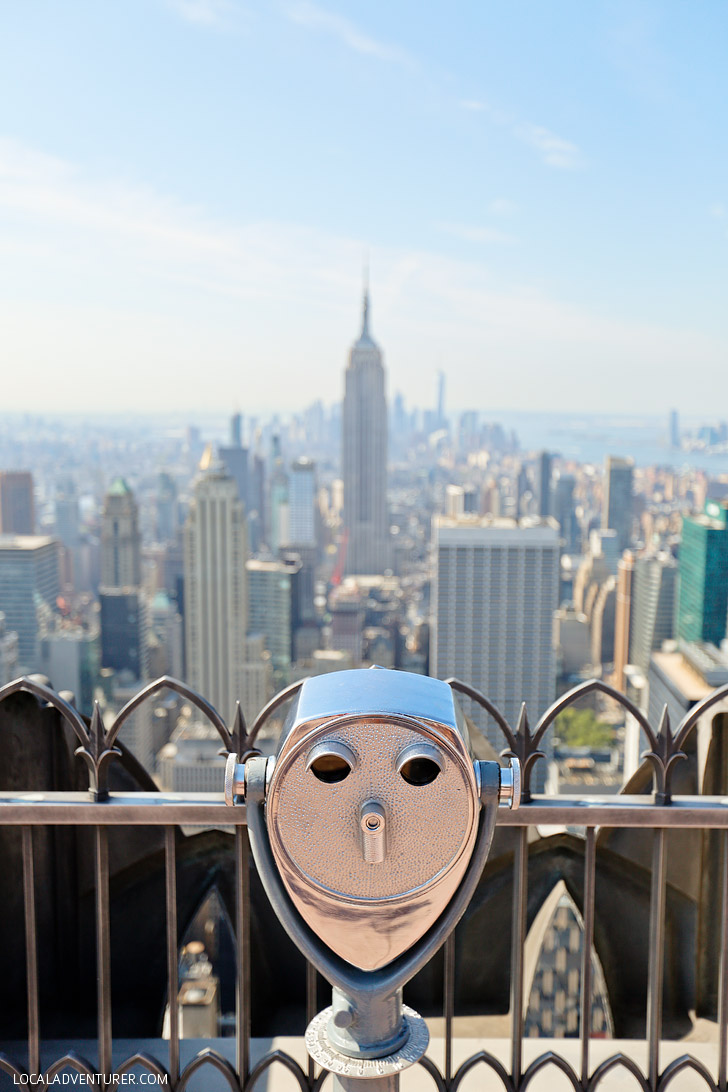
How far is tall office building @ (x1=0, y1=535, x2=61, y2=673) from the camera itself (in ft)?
115

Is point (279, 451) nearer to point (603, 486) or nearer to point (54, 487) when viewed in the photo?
point (54, 487)

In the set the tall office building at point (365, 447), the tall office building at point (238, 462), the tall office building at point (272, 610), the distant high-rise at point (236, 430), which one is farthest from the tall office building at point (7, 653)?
the distant high-rise at point (236, 430)

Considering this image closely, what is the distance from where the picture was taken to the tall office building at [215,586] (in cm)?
3712

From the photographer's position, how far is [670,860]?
1.37 metres

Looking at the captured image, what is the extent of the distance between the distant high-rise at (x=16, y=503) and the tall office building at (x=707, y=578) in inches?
1191

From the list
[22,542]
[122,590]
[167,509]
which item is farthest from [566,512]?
[22,542]

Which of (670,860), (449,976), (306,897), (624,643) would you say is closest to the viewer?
(306,897)

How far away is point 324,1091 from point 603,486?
53607 millimetres

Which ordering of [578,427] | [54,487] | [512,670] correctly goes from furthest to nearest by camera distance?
[578,427] → [54,487] → [512,670]

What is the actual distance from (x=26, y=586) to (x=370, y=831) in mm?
38595

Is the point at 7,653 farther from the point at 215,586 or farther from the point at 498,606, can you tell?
the point at 498,606

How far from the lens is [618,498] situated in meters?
50.8

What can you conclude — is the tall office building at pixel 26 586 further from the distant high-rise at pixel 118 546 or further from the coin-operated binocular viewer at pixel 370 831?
the coin-operated binocular viewer at pixel 370 831

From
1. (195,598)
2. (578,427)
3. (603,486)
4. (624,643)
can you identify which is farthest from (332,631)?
(578,427)
